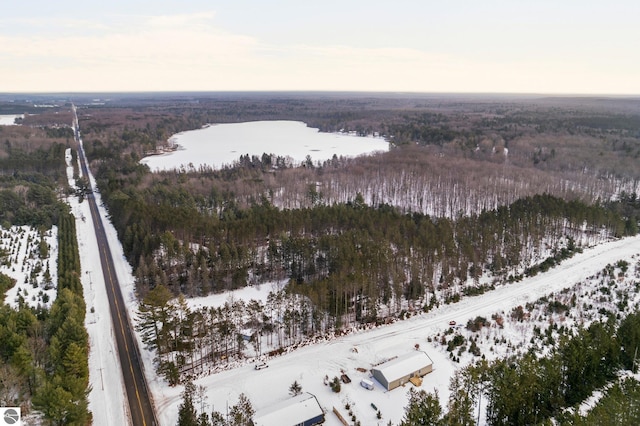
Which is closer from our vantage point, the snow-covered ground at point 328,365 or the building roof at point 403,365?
the snow-covered ground at point 328,365

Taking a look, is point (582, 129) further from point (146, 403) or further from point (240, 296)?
point (146, 403)

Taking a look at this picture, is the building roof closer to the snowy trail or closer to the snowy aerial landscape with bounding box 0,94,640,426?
the snowy aerial landscape with bounding box 0,94,640,426

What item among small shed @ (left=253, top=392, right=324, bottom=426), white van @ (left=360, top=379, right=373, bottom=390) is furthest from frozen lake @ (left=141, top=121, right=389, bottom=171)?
small shed @ (left=253, top=392, right=324, bottom=426)

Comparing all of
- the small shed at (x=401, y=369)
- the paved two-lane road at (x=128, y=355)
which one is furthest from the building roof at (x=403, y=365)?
the paved two-lane road at (x=128, y=355)

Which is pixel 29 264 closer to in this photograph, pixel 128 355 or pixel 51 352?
pixel 128 355

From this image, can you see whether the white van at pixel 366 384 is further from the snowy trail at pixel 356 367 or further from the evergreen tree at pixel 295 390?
the evergreen tree at pixel 295 390

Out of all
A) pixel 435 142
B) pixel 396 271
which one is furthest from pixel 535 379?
pixel 435 142

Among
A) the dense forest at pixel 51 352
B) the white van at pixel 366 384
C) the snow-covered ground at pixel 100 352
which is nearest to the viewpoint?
the dense forest at pixel 51 352
